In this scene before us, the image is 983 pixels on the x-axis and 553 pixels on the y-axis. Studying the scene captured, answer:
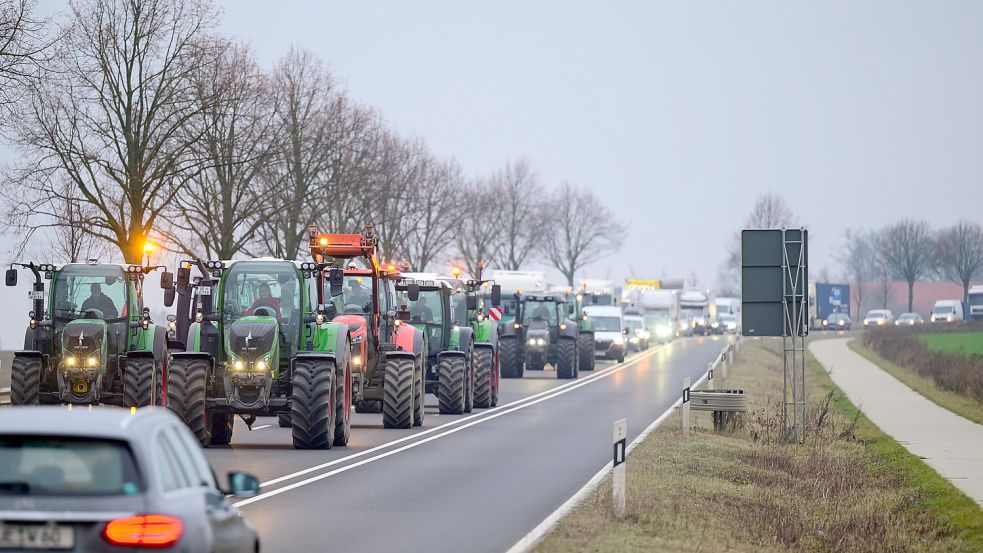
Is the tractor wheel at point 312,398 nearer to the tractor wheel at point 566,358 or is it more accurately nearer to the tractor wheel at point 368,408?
the tractor wheel at point 368,408

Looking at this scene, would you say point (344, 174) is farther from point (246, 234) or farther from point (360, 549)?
point (360, 549)

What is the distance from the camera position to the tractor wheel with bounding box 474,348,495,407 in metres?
34.3

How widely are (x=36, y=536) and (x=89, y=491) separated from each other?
297 mm

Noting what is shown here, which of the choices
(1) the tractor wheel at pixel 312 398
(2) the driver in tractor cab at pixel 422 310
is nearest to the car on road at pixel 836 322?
(2) the driver in tractor cab at pixel 422 310

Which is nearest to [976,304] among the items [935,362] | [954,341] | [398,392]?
[954,341]

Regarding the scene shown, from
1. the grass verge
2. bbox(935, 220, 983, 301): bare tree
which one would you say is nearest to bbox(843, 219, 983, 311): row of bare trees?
bbox(935, 220, 983, 301): bare tree

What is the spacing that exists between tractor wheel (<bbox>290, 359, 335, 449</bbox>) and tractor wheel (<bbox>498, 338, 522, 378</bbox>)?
1134 inches

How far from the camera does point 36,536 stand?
7363 millimetres

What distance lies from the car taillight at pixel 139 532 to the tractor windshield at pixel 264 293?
52.3ft

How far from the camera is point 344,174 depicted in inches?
2598

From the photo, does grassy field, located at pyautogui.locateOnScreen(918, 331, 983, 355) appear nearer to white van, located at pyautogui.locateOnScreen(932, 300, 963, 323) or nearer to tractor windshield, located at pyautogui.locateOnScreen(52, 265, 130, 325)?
white van, located at pyautogui.locateOnScreen(932, 300, 963, 323)

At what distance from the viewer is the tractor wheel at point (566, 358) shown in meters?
50.1

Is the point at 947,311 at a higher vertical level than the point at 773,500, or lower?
higher

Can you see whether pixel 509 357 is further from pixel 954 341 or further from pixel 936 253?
pixel 936 253
